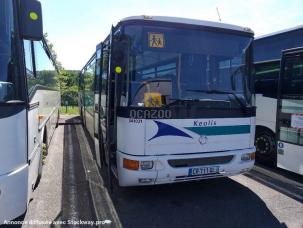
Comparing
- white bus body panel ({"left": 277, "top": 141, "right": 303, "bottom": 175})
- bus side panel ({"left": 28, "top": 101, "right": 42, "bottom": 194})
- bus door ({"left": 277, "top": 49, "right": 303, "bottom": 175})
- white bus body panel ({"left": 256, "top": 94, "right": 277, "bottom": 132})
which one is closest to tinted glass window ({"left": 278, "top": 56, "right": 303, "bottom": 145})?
bus door ({"left": 277, "top": 49, "right": 303, "bottom": 175})

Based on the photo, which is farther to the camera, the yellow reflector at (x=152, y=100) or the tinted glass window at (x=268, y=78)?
the tinted glass window at (x=268, y=78)

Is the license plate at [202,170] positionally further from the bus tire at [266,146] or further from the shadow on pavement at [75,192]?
the bus tire at [266,146]

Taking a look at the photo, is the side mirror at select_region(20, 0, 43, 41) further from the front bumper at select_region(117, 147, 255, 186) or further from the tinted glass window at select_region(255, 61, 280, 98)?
the tinted glass window at select_region(255, 61, 280, 98)

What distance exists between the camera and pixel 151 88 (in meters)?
4.49

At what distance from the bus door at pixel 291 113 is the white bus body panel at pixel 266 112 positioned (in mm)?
394

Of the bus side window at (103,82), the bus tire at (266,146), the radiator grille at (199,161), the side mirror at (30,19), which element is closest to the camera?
the side mirror at (30,19)

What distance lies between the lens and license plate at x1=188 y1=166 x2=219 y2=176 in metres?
4.66

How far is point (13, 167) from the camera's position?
126 inches

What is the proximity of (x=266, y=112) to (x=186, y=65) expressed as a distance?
3260 mm

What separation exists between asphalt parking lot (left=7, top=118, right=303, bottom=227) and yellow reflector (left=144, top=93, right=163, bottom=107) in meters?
1.58

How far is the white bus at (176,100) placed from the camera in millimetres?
4426

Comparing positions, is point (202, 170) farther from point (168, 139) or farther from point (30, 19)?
point (30, 19)

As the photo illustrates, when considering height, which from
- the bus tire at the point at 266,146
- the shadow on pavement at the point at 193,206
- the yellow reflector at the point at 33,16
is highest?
the yellow reflector at the point at 33,16

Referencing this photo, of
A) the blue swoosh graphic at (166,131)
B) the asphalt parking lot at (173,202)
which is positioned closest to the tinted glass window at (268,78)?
the asphalt parking lot at (173,202)
